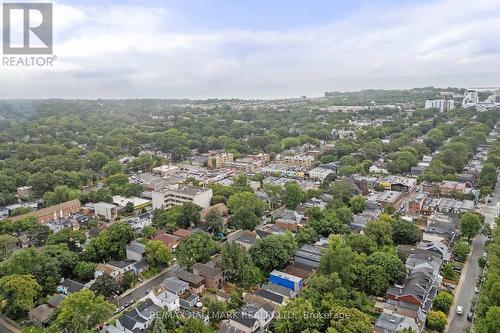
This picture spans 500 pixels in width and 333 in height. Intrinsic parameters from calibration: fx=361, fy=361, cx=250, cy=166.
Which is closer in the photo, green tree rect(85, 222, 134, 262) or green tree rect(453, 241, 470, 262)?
green tree rect(85, 222, 134, 262)

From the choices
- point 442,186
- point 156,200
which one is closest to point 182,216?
point 156,200

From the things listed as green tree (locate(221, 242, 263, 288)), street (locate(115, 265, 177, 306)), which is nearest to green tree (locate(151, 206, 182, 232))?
street (locate(115, 265, 177, 306))

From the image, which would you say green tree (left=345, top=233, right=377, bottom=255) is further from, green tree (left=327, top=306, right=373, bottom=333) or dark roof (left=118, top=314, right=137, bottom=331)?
dark roof (left=118, top=314, right=137, bottom=331)

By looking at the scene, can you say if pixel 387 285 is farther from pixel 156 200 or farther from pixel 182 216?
pixel 156 200

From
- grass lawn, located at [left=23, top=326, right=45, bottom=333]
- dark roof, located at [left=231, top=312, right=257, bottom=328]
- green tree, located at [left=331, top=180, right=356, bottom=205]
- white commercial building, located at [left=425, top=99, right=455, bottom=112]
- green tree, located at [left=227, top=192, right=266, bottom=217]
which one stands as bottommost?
grass lawn, located at [left=23, top=326, right=45, bottom=333]

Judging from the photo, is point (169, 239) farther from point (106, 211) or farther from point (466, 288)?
point (466, 288)
